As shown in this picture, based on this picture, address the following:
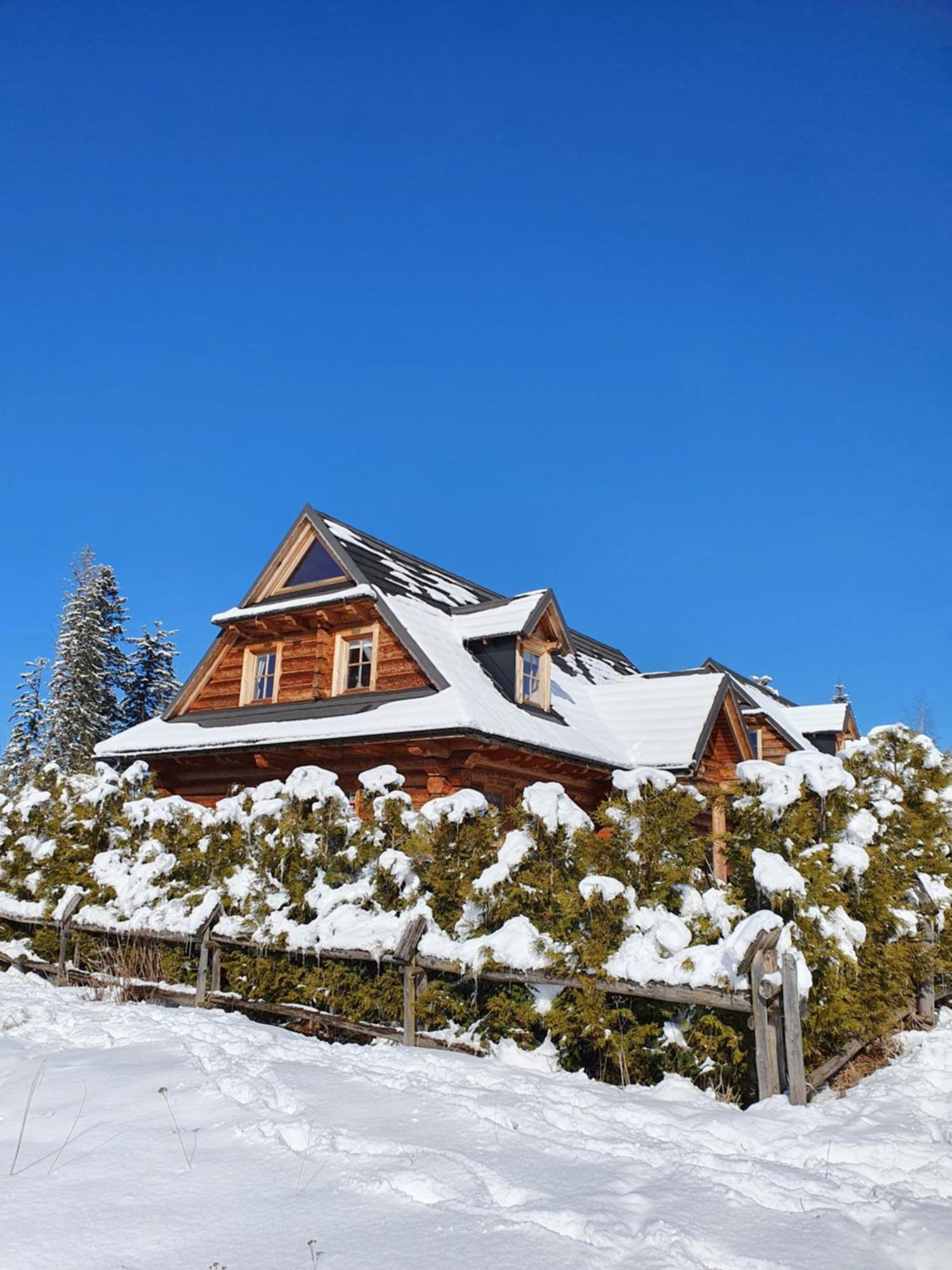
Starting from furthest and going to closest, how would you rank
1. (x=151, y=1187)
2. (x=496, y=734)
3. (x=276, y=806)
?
(x=496, y=734)
(x=276, y=806)
(x=151, y=1187)

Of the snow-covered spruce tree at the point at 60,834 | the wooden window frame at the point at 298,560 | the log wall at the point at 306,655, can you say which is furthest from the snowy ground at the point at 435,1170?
the wooden window frame at the point at 298,560

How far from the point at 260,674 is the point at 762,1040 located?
1578 cm

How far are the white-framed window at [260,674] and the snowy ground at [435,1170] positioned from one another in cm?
1326

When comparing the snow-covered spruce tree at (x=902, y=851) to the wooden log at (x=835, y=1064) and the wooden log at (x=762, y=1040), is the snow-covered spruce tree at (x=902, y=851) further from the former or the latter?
the wooden log at (x=762, y=1040)

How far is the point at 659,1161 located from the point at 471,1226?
5.27 ft

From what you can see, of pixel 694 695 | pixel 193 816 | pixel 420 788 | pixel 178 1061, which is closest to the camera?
pixel 178 1061

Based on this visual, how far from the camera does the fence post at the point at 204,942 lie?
1049 cm

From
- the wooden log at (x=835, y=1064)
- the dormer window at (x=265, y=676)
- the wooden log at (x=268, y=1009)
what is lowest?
the wooden log at (x=268, y=1009)

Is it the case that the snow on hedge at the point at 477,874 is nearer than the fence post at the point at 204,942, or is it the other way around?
the snow on hedge at the point at 477,874

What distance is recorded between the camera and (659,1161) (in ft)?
16.9

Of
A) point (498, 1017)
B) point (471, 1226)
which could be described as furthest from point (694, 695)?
point (471, 1226)

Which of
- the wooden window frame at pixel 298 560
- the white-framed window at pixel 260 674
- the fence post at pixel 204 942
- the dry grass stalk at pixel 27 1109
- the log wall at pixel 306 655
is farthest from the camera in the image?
Result: the wooden window frame at pixel 298 560

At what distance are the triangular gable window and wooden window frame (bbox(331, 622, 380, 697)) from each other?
127 cm

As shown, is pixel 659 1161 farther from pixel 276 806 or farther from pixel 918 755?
pixel 918 755
